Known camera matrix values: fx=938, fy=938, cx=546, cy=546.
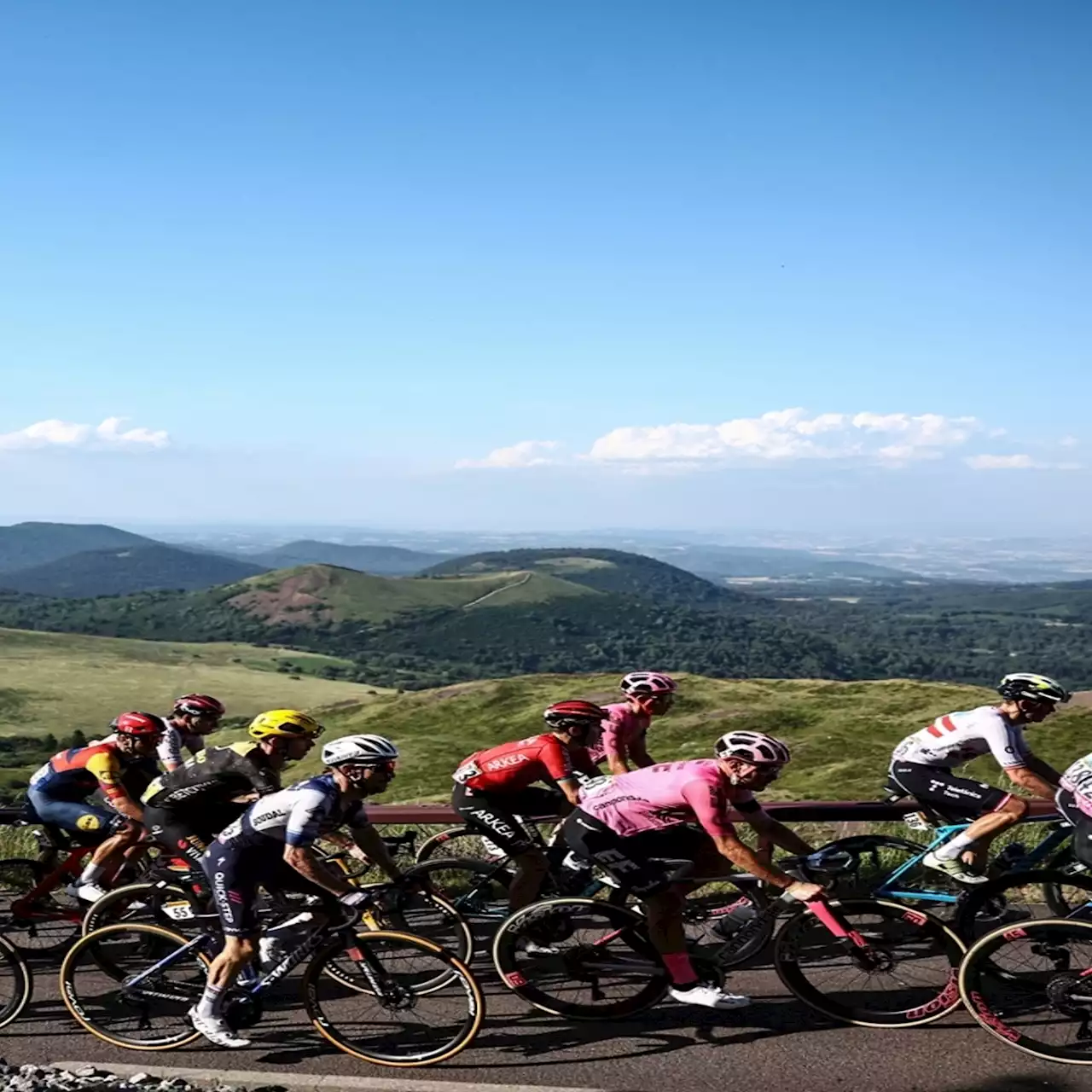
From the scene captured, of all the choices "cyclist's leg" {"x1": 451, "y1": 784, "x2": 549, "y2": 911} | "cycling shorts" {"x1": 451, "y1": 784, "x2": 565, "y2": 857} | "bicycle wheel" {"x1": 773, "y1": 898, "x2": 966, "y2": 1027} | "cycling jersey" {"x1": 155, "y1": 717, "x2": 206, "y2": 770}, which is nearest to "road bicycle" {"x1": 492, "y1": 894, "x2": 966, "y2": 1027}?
"bicycle wheel" {"x1": 773, "y1": 898, "x2": 966, "y2": 1027}

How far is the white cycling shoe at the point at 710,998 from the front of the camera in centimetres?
718

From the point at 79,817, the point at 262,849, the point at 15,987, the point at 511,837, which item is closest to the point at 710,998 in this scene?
the point at 511,837

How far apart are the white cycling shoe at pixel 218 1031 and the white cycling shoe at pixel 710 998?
339 centimetres

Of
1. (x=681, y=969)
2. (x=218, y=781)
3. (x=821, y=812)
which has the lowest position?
(x=681, y=969)

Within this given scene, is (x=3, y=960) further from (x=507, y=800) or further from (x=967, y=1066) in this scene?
(x=967, y=1066)

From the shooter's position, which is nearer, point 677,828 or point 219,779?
point 677,828

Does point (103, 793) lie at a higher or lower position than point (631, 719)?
lower

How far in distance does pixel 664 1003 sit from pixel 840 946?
1516mm

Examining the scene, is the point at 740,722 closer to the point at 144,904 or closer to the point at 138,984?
the point at 144,904

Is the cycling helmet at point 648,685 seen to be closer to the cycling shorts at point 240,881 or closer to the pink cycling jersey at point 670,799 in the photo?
the pink cycling jersey at point 670,799

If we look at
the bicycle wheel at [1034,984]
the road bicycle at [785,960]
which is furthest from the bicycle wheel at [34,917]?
the bicycle wheel at [1034,984]

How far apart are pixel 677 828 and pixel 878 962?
1874mm

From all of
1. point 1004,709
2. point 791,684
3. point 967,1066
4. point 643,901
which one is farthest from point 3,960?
point 791,684

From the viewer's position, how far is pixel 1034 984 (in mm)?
7148
